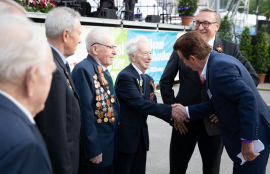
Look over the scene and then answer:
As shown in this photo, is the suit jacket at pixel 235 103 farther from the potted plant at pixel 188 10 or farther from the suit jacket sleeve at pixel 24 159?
the potted plant at pixel 188 10

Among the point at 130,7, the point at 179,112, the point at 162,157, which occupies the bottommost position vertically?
the point at 162,157

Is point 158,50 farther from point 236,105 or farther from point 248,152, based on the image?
point 248,152

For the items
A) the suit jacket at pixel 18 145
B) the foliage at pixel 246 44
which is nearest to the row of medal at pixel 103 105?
the suit jacket at pixel 18 145

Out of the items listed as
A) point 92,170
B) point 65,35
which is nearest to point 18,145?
point 65,35

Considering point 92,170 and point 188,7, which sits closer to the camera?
point 92,170

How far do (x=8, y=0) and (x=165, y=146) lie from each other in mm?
3782

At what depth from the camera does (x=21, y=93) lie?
2.64 ft

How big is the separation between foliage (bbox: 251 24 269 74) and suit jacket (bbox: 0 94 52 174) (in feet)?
42.7

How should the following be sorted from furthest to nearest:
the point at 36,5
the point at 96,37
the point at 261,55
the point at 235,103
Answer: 1. the point at 261,55
2. the point at 36,5
3. the point at 96,37
4. the point at 235,103

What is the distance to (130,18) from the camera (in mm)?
9039

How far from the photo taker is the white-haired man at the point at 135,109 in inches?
101

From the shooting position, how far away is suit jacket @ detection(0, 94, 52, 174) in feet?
2.27

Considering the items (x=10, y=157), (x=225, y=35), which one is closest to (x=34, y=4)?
(x=10, y=157)

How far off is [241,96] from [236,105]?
153mm
